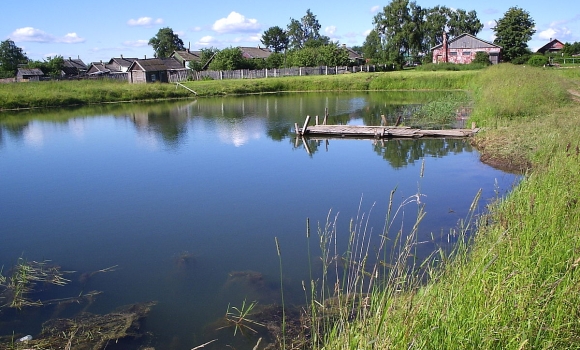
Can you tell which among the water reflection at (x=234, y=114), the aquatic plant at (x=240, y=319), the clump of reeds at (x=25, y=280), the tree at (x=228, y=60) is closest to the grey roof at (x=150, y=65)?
the tree at (x=228, y=60)

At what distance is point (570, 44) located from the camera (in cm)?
6169

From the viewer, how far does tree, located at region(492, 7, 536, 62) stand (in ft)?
182

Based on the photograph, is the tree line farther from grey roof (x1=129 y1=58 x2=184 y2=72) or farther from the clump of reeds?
the clump of reeds

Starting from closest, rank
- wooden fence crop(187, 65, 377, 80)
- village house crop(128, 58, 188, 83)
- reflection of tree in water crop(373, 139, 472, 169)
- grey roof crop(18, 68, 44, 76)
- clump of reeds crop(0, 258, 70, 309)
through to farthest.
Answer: clump of reeds crop(0, 258, 70, 309)
reflection of tree in water crop(373, 139, 472, 169)
village house crop(128, 58, 188, 83)
wooden fence crop(187, 65, 377, 80)
grey roof crop(18, 68, 44, 76)

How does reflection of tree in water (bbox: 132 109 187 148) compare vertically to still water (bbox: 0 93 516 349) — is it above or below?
above

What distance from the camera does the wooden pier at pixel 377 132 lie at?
18469 mm

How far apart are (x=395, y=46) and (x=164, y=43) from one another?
5320 centimetres

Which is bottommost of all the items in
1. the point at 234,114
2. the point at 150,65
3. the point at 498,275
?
the point at 498,275

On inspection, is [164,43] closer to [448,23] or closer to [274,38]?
[274,38]

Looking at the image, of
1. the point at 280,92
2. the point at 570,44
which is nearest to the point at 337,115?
the point at 280,92

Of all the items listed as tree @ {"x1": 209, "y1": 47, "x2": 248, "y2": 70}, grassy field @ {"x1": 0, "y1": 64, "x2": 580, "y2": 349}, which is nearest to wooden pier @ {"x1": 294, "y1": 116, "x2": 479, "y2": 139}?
grassy field @ {"x1": 0, "y1": 64, "x2": 580, "y2": 349}

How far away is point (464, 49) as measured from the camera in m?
60.0

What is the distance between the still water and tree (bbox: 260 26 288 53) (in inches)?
3031

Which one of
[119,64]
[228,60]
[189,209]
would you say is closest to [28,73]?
[119,64]
